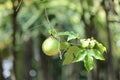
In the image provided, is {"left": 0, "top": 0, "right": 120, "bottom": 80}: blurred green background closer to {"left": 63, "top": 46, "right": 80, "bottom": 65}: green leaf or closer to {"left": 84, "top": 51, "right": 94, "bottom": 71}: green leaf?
{"left": 63, "top": 46, "right": 80, "bottom": 65}: green leaf

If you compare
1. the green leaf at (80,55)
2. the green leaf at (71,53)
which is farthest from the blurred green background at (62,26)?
the green leaf at (80,55)

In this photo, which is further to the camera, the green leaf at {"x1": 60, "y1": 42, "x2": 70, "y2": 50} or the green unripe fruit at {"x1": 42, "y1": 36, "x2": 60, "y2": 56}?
the green leaf at {"x1": 60, "y1": 42, "x2": 70, "y2": 50}

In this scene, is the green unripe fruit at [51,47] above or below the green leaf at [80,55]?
above

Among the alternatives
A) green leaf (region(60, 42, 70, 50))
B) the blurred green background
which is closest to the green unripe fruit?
green leaf (region(60, 42, 70, 50))

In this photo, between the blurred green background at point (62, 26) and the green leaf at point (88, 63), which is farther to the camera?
the blurred green background at point (62, 26)

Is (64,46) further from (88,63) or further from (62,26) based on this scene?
(62,26)

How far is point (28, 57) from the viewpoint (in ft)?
17.3

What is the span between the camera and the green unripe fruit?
1.69 metres

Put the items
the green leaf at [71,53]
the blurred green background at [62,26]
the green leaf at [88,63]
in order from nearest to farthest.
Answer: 1. the green leaf at [88,63]
2. the green leaf at [71,53]
3. the blurred green background at [62,26]


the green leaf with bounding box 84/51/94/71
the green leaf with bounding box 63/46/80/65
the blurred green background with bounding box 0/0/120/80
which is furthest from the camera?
the blurred green background with bounding box 0/0/120/80

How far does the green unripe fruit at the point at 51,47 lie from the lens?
169cm

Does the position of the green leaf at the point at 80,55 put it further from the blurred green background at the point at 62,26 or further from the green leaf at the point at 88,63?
the blurred green background at the point at 62,26

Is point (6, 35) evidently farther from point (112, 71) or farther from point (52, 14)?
point (112, 71)

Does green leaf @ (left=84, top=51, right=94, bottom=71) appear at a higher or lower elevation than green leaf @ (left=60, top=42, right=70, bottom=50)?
lower
